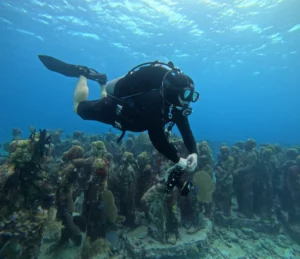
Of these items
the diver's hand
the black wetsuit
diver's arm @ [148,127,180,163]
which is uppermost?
the black wetsuit

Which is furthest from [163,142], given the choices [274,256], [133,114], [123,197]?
[274,256]

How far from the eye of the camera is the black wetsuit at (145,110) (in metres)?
4.26

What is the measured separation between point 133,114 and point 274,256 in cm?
673

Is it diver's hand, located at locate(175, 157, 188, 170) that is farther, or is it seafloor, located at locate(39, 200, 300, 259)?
seafloor, located at locate(39, 200, 300, 259)

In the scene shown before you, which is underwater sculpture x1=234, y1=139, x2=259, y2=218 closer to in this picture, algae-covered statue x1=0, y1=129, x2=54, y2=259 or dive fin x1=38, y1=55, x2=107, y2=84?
dive fin x1=38, y1=55, x2=107, y2=84

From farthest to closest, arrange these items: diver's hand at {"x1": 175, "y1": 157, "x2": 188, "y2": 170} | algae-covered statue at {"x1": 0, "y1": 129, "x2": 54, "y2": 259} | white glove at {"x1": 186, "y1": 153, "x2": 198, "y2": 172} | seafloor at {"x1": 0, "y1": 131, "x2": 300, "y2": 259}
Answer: white glove at {"x1": 186, "y1": 153, "x2": 198, "y2": 172}
seafloor at {"x1": 0, "y1": 131, "x2": 300, "y2": 259}
diver's hand at {"x1": 175, "y1": 157, "x2": 188, "y2": 170}
algae-covered statue at {"x1": 0, "y1": 129, "x2": 54, "y2": 259}

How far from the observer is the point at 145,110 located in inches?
174

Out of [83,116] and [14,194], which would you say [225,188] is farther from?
[14,194]

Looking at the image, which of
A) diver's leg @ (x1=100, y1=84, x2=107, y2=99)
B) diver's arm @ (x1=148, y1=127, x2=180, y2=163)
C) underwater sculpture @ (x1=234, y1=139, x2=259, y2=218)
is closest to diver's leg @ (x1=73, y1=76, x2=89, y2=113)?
diver's leg @ (x1=100, y1=84, x2=107, y2=99)

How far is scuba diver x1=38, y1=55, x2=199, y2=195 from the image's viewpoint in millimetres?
4199

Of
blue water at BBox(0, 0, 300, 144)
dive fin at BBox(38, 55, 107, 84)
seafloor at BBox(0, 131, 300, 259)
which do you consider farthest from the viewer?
blue water at BBox(0, 0, 300, 144)

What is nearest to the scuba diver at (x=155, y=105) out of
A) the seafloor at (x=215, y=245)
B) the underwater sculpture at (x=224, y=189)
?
the seafloor at (x=215, y=245)

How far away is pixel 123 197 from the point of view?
613 centimetres

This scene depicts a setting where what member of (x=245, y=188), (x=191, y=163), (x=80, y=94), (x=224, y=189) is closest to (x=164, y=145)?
(x=191, y=163)
